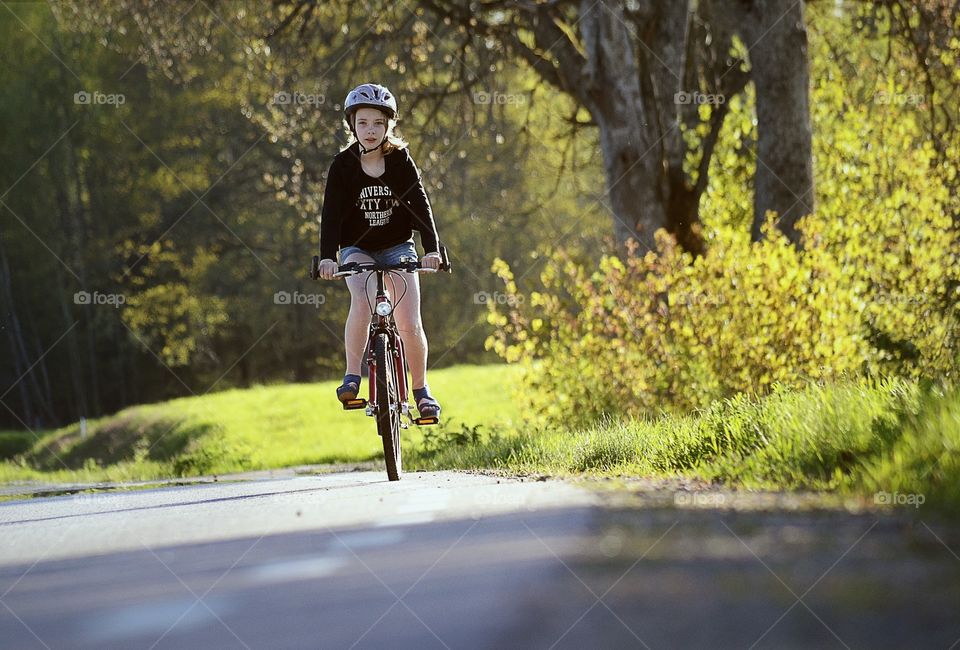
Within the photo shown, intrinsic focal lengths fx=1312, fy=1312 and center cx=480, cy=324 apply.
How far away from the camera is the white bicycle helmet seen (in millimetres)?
7727

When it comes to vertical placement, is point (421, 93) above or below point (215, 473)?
above

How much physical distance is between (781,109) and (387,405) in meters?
6.72

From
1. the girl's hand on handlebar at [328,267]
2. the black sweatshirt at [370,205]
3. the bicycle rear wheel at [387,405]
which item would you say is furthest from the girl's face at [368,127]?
the bicycle rear wheel at [387,405]

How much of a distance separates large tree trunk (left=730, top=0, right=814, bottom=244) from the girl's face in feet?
19.6

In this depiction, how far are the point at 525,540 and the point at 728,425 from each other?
9.06ft

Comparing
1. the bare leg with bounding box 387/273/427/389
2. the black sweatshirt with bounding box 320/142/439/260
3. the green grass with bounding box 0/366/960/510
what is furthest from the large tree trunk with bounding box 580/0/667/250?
the black sweatshirt with bounding box 320/142/439/260

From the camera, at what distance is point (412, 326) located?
8141 mm

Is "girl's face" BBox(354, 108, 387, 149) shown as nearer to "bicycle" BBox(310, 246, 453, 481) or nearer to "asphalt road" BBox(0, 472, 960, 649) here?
"bicycle" BBox(310, 246, 453, 481)

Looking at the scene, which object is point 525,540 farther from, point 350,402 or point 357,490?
point 350,402

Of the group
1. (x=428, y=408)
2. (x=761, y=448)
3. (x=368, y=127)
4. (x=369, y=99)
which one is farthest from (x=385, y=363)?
(x=761, y=448)

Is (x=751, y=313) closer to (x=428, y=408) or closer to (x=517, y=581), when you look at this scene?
(x=428, y=408)

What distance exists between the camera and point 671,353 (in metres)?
10.8

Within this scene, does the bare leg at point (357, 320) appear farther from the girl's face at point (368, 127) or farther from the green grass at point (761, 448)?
the green grass at point (761, 448)

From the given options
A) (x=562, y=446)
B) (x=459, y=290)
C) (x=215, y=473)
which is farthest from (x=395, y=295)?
(x=459, y=290)
